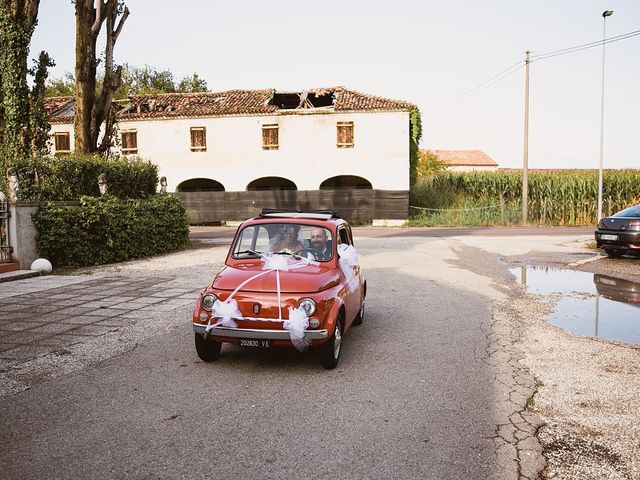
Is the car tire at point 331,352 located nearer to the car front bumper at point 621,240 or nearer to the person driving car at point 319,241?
the person driving car at point 319,241

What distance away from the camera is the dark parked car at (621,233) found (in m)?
13.8

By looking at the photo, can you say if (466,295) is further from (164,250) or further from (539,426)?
(164,250)

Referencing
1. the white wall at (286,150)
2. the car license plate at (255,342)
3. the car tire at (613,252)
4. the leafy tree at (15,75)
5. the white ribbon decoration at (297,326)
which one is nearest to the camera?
the white ribbon decoration at (297,326)

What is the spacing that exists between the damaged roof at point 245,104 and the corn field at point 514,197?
21.1 feet

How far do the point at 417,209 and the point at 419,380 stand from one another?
29.8 meters

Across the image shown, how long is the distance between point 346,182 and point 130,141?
48.0 ft

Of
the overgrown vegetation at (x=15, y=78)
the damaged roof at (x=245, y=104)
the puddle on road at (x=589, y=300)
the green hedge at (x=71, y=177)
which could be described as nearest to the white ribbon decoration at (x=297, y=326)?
the puddle on road at (x=589, y=300)

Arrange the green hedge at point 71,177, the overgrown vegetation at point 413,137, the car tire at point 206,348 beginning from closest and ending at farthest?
1. the car tire at point 206,348
2. the green hedge at point 71,177
3. the overgrown vegetation at point 413,137

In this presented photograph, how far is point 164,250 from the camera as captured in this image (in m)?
16.8

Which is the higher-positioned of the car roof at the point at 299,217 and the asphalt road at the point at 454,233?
the car roof at the point at 299,217

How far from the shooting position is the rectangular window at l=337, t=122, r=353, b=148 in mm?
33125

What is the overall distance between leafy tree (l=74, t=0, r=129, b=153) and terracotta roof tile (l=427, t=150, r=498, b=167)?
78.7 meters

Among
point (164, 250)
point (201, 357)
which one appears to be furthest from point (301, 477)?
point (164, 250)

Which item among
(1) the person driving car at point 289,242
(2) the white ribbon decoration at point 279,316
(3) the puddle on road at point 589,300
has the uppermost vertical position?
(1) the person driving car at point 289,242
